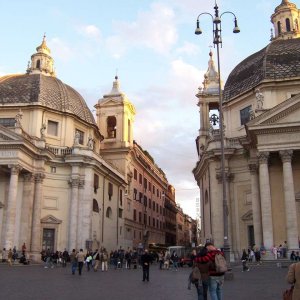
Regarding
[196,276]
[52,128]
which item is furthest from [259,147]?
[196,276]

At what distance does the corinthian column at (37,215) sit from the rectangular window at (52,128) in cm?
Result: 553

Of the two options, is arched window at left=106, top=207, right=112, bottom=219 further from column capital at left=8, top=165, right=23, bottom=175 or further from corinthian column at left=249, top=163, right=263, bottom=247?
corinthian column at left=249, top=163, right=263, bottom=247

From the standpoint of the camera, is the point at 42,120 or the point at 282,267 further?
the point at 42,120

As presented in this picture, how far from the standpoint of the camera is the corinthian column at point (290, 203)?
97.3ft

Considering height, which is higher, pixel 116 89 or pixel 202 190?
pixel 116 89

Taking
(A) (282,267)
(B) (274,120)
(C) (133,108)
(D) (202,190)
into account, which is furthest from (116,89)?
(A) (282,267)

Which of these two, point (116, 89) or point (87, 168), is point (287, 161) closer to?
point (87, 168)

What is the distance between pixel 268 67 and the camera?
3912 centimetres

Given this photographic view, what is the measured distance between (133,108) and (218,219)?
2531 cm

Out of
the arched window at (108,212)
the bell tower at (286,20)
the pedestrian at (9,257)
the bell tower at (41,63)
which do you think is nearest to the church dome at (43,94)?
the bell tower at (41,63)

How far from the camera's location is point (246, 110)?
41.0 meters

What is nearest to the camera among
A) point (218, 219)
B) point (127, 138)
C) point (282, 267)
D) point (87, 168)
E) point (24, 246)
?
point (282, 267)

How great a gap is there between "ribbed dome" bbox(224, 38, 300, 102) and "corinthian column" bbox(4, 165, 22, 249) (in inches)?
819

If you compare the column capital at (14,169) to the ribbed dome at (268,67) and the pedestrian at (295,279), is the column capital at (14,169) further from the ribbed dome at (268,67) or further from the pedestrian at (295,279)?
the pedestrian at (295,279)
